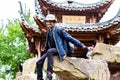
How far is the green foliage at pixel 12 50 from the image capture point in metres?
23.0

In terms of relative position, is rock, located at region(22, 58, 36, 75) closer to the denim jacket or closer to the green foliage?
the denim jacket

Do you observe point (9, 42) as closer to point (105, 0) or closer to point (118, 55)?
point (105, 0)

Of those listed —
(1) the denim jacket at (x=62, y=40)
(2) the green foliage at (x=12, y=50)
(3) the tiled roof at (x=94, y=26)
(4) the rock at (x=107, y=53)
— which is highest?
(1) the denim jacket at (x=62, y=40)

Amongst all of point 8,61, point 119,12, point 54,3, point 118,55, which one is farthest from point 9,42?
point 118,55

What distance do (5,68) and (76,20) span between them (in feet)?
27.5

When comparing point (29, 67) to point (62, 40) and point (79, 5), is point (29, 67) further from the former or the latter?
point (62, 40)

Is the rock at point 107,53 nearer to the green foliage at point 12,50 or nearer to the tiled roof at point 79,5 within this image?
the tiled roof at point 79,5

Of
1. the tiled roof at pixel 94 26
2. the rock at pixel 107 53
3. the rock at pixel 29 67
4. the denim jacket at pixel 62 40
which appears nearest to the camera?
the denim jacket at pixel 62 40

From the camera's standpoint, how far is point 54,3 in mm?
16828

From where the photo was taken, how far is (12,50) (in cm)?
2384

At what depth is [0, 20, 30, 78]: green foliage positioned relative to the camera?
2305 centimetres

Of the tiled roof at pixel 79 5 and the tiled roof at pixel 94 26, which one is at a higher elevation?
the tiled roof at pixel 79 5

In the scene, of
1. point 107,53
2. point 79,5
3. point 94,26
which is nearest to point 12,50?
point 79,5

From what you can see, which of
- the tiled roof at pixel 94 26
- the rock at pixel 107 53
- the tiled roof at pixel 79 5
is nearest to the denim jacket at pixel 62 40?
the rock at pixel 107 53
